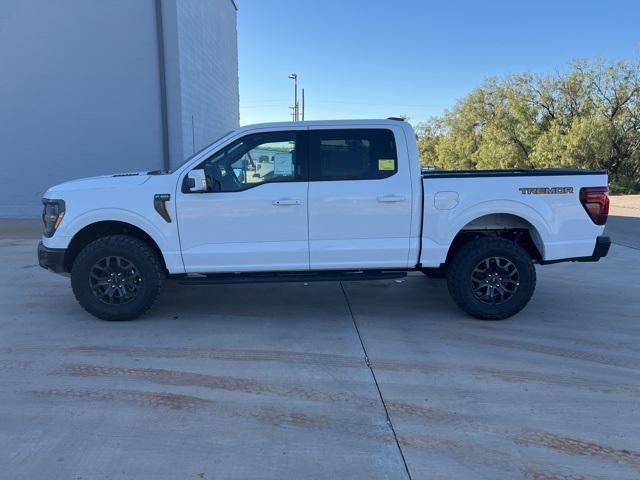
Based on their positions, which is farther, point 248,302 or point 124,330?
point 248,302

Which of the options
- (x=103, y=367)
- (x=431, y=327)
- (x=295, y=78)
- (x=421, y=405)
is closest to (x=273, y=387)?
(x=421, y=405)

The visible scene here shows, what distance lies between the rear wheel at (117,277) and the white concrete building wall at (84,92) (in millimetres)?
8005

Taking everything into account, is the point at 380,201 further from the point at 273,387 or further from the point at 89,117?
the point at 89,117

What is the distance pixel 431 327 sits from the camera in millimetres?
5148

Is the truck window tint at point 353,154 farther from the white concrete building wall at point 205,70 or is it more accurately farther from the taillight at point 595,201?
the white concrete building wall at point 205,70

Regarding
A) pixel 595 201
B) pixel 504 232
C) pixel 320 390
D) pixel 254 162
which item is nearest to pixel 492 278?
pixel 504 232

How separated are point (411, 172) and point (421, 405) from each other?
8.18ft

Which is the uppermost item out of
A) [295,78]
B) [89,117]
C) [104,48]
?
[295,78]

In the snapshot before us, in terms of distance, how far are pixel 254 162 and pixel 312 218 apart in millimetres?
837

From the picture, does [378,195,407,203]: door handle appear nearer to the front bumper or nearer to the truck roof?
the truck roof

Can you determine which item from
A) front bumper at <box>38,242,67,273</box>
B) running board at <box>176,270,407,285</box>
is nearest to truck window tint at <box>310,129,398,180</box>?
running board at <box>176,270,407,285</box>

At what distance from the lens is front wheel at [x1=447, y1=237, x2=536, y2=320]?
5.24 m

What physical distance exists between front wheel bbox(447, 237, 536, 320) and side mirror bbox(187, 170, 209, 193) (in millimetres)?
2709

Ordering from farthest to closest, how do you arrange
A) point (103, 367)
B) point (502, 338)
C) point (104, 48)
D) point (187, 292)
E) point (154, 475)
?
point (104, 48), point (187, 292), point (502, 338), point (103, 367), point (154, 475)
